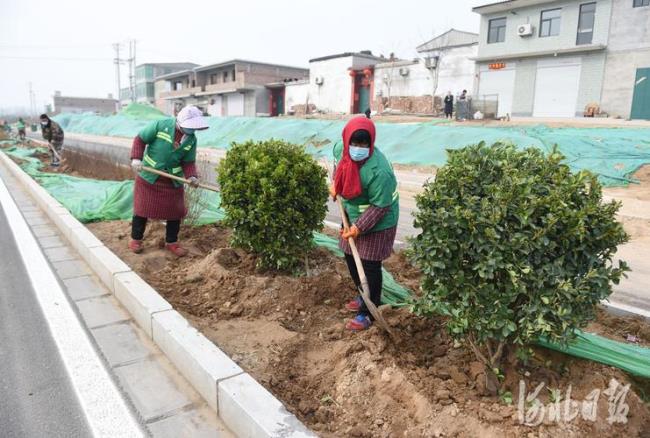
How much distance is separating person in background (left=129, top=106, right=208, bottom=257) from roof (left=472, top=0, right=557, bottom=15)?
26316 mm

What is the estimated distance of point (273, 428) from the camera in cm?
218

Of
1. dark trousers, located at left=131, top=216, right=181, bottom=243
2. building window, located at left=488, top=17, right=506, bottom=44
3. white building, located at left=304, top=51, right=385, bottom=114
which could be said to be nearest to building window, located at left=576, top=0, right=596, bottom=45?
building window, located at left=488, top=17, right=506, bottom=44

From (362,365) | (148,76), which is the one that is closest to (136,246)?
(362,365)

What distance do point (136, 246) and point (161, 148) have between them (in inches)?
45.3

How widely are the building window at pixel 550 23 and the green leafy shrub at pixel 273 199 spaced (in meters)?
26.7

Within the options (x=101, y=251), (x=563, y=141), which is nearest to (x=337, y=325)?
(x=101, y=251)

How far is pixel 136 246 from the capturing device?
17.3 ft

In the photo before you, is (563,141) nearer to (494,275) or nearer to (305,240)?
(305,240)

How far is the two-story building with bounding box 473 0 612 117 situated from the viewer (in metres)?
24.1

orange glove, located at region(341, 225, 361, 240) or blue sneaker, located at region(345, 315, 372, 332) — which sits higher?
orange glove, located at region(341, 225, 361, 240)

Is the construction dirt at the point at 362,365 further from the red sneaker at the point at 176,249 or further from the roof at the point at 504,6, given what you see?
the roof at the point at 504,6

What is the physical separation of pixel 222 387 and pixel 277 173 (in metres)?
1.84

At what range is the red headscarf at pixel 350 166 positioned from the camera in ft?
10.4

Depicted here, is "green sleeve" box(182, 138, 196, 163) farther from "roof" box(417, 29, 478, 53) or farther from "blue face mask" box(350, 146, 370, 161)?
"roof" box(417, 29, 478, 53)
